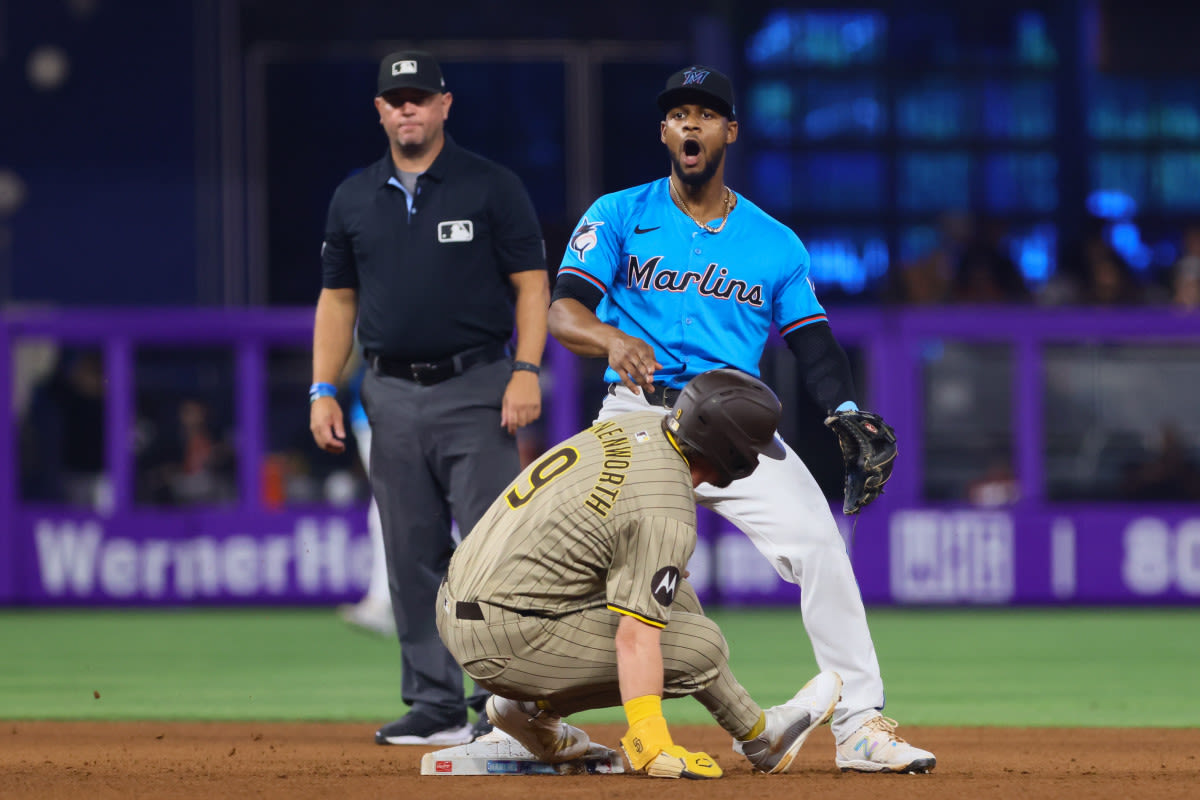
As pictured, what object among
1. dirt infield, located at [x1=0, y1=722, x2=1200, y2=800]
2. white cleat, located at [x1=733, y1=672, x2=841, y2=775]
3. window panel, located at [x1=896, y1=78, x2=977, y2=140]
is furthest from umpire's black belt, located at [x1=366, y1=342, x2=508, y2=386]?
window panel, located at [x1=896, y1=78, x2=977, y2=140]

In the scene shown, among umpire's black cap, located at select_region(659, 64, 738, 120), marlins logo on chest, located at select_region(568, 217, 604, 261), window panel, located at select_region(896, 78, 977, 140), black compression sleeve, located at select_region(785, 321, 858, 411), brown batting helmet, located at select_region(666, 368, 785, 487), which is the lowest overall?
brown batting helmet, located at select_region(666, 368, 785, 487)

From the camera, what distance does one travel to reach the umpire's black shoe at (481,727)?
246 inches

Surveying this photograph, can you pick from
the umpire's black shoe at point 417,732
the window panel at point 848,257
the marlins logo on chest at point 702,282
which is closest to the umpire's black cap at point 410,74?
the marlins logo on chest at point 702,282

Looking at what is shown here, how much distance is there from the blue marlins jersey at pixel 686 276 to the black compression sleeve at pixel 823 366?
57 mm

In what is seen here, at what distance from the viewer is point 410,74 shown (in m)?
6.21

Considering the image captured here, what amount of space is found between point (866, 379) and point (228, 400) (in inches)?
202

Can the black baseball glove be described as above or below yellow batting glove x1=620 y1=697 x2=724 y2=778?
above

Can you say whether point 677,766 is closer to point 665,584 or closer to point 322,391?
point 665,584

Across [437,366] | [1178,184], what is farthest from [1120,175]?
[437,366]

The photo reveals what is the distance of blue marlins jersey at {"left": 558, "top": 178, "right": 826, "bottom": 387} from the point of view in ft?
18.2

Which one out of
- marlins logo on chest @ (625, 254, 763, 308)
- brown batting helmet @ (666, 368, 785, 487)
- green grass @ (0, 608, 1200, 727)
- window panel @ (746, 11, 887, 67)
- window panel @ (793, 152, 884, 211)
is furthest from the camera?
window panel @ (746, 11, 887, 67)

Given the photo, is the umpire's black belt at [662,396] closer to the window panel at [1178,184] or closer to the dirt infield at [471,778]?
the dirt infield at [471,778]

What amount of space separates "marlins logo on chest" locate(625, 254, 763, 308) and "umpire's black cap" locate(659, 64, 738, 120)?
0.49 m

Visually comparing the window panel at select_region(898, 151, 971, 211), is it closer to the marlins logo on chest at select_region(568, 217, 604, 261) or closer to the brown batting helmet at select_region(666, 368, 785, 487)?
the marlins logo on chest at select_region(568, 217, 604, 261)
